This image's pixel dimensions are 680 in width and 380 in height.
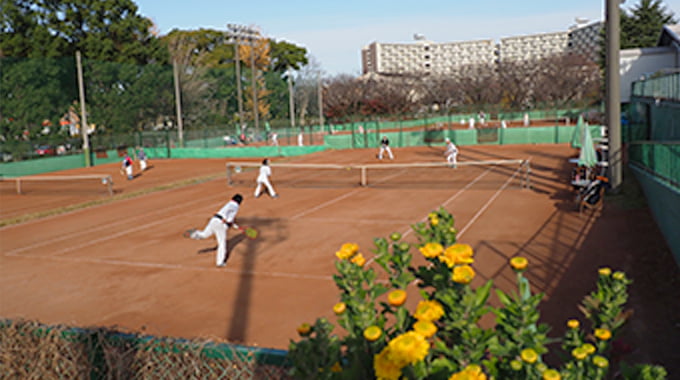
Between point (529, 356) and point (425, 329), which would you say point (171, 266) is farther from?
point (529, 356)

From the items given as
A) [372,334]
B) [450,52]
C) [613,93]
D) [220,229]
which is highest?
[450,52]

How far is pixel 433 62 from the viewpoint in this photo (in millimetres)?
183000

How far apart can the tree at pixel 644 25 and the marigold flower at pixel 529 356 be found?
229ft

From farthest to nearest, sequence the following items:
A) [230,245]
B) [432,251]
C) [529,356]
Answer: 1. [230,245]
2. [432,251]
3. [529,356]

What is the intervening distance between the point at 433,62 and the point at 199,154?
493ft

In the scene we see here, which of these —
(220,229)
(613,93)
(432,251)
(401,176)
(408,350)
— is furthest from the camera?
(401,176)

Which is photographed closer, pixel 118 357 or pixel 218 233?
pixel 118 357

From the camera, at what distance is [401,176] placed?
26.0 meters

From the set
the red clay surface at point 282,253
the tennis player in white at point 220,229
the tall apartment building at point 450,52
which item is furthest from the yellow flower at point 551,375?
the tall apartment building at point 450,52

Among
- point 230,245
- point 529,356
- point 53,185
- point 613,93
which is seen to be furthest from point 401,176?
point 529,356

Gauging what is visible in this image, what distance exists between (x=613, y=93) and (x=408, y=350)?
17827 millimetres

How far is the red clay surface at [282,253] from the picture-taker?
29.1 ft

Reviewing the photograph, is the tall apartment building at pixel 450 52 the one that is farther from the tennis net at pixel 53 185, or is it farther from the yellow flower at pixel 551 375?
the yellow flower at pixel 551 375

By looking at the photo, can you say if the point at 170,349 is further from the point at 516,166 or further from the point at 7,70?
the point at 7,70
